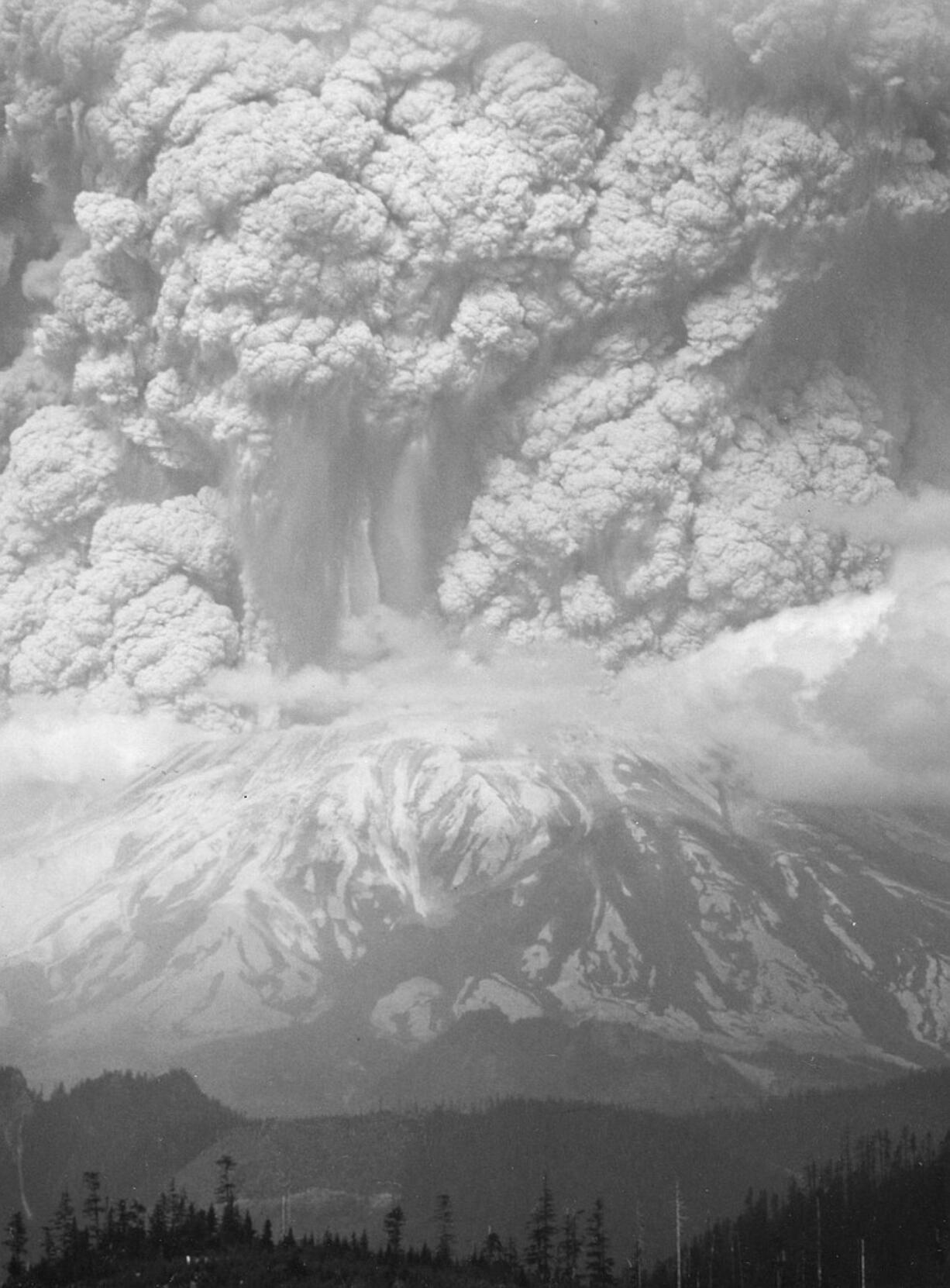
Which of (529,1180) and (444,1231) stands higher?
(529,1180)

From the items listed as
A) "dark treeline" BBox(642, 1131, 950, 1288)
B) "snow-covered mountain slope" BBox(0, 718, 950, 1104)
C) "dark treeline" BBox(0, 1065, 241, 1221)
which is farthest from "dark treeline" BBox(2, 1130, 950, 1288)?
"snow-covered mountain slope" BBox(0, 718, 950, 1104)

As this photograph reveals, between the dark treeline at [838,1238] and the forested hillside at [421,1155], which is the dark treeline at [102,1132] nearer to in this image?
the forested hillside at [421,1155]

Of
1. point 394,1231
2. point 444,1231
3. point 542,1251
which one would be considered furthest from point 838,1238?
point 394,1231

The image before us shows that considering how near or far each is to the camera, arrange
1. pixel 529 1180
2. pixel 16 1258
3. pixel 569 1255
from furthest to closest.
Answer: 1. pixel 529 1180
2. pixel 569 1255
3. pixel 16 1258

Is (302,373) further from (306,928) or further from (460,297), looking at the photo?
(306,928)

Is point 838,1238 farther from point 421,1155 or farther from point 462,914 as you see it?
point 462,914

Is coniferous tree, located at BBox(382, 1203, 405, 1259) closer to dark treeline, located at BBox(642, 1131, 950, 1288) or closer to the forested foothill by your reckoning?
the forested foothill
